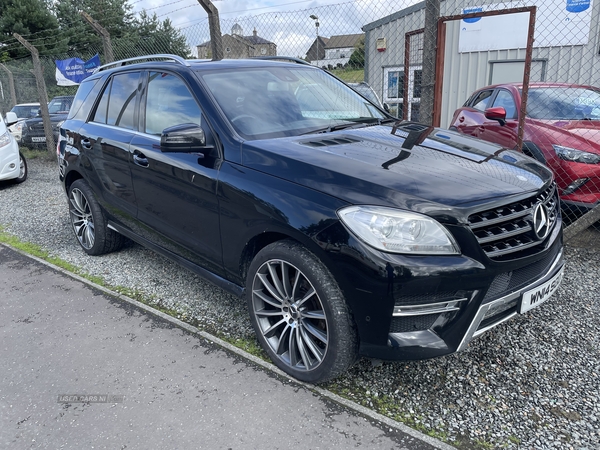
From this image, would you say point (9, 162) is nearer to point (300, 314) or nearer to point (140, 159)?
point (140, 159)

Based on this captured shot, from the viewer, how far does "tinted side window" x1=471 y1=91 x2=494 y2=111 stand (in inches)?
281

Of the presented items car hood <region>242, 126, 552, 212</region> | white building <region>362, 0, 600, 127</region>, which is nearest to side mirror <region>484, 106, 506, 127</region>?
car hood <region>242, 126, 552, 212</region>

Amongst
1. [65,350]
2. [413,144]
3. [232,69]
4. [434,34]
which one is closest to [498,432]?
[413,144]

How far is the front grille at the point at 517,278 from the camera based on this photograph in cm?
244

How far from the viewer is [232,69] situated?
3.73m

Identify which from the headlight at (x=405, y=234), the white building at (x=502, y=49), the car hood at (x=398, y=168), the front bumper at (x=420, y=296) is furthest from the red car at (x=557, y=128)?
the white building at (x=502, y=49)

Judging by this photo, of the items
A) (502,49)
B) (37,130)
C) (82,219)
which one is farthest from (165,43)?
(82,219)

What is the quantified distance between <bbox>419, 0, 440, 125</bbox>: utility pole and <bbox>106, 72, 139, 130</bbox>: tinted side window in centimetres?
282

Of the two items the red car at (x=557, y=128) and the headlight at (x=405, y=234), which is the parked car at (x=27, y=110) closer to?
the red car at (x=557, y=128)

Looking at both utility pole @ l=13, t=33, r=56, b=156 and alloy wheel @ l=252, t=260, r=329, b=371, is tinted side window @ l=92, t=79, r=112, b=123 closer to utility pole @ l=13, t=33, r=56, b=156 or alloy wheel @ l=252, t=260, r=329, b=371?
alloy wheel @ l=252, t=260, r=329, b=371

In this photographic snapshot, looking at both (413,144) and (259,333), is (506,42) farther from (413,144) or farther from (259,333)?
(259,333)

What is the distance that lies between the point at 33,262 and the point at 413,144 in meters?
3.96

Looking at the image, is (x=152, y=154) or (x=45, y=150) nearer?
(x=152, y=154)

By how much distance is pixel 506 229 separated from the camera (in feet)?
8.23
